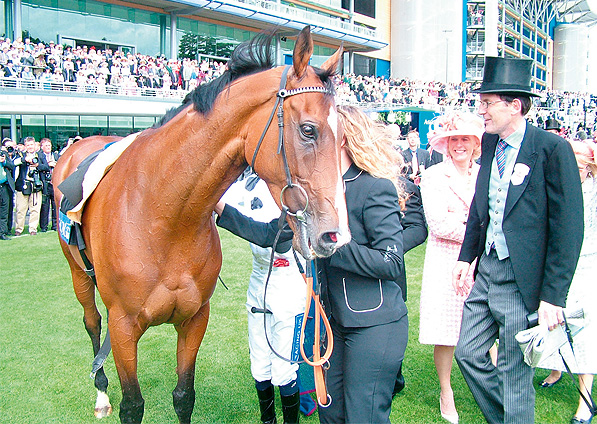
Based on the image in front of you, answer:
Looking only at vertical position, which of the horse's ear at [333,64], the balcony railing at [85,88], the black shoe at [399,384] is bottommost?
the black shoe at [399,384]

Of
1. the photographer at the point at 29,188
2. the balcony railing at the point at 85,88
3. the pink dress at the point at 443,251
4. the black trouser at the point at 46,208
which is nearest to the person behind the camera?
the pink dress at the point at 443,251

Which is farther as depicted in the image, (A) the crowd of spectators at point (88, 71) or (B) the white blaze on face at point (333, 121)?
(A) the crowd of spectators at point (88, 71)

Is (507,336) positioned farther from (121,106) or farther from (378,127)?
(121,106)

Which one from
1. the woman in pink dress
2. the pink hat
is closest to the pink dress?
the woman in pink dress

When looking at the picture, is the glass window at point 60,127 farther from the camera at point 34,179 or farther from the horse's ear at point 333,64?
the horse's ear at point 333,64

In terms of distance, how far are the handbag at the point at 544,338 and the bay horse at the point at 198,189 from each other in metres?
1.17

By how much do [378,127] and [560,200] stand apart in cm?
94

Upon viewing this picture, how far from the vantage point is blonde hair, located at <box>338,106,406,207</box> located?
2.37 m

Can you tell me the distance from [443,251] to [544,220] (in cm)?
106

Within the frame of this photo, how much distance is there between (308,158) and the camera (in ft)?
6.37

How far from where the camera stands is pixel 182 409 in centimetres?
297

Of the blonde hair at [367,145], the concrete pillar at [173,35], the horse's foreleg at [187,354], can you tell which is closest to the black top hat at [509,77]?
the blonde hair at [367,145]

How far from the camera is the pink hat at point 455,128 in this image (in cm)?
353

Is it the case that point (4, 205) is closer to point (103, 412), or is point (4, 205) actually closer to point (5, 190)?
point (5, 190)
